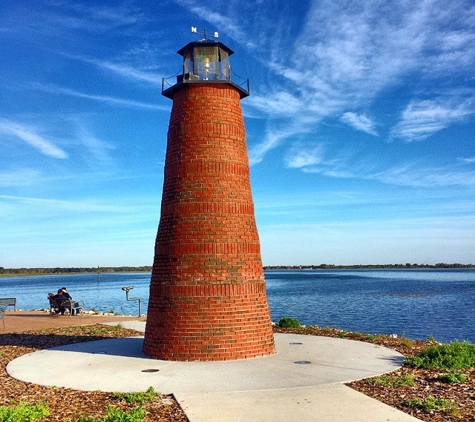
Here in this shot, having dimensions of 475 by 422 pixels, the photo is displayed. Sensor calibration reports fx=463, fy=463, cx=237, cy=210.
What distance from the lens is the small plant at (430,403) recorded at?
6.41m

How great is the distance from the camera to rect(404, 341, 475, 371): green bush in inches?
349

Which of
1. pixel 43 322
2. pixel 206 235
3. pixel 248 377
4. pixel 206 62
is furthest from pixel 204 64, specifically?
pixel 43 322

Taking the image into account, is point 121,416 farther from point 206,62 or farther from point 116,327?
point 116,327

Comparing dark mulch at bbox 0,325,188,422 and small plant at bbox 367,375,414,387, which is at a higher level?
small plant at bbox 367,375,414,387

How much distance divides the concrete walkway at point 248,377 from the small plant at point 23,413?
1.27m

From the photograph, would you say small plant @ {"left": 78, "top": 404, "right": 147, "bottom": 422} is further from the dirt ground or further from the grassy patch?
the dirt ground

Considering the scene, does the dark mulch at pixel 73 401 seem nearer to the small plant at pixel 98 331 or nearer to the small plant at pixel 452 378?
the small plant at pixel 452 378

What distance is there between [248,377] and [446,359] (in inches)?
159

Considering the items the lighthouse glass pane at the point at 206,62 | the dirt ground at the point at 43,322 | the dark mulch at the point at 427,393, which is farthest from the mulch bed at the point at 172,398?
the dirt ground at the point at 43,322

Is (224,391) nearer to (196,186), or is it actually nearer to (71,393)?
(71,393)

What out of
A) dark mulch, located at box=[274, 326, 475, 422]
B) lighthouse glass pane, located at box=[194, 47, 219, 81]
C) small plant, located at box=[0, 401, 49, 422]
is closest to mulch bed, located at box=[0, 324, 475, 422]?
dark mulch, located at box=[274, 326, 475, 422]

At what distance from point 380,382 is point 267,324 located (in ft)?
11.0

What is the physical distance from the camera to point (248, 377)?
8156 mm

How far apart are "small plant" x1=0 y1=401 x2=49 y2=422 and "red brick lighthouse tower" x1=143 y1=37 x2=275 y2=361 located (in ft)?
12.3
